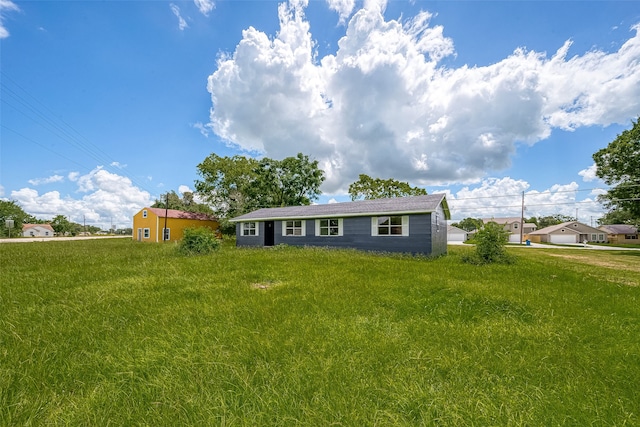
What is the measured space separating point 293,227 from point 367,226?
5727 mm

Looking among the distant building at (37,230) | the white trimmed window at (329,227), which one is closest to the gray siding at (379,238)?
the white trimmed window at (329,227)

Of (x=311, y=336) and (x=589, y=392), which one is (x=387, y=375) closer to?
(x=311, y=336)

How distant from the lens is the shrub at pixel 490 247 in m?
11.4

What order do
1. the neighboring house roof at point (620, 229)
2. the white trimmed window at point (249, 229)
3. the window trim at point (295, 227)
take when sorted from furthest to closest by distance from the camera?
the neighboring house roof at point (620, 229) → the white trimmed window at point (249, 229) → the window trim at point (295, 227)

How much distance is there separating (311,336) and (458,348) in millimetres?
1989

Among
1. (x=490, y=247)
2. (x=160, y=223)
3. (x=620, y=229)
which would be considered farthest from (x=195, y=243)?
(x=620, y=229)

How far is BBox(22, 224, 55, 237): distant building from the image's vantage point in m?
75.2

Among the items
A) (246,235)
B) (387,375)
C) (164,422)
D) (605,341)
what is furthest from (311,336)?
(246,235)

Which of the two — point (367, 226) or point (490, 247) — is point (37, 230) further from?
point (490, 247)

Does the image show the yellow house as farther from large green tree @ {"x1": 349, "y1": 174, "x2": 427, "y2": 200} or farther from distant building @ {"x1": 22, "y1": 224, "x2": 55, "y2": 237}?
distant building @ {"x1": 22, "y1": 224, "x2": 55, "y2": 237}

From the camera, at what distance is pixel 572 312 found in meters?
4.97

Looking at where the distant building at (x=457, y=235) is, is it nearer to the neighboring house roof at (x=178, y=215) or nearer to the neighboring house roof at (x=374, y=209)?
the neighboring house roof at (x=374, y=209)

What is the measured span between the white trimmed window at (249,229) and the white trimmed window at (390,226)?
32.0ft

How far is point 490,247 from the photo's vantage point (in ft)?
37.7
